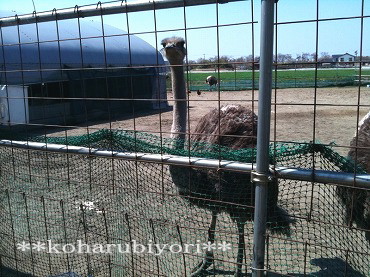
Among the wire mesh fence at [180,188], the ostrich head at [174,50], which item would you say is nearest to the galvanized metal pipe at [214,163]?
the wire mesh fence at [180,188]

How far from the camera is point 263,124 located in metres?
1.62

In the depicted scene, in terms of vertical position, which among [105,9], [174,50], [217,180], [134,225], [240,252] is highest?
[105,9]

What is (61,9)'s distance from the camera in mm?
2250

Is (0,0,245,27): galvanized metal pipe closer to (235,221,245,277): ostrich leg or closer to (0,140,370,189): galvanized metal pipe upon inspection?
(0,140,370,189): galvanized metal pipe

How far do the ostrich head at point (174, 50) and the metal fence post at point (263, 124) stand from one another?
7.86 feet

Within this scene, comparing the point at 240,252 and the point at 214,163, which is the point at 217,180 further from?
the point at 214,163

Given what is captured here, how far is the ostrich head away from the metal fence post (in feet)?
7.86

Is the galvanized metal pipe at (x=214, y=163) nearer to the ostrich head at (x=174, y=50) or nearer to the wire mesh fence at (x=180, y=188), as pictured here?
the wire mesh fence at (x=180, y=188)

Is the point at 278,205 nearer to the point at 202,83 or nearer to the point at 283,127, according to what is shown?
the point at 283,127

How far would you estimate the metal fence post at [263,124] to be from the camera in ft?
5.13

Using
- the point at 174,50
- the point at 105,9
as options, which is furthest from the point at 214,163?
the point at 174,50

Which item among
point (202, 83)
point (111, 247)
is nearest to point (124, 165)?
point (111, 247)

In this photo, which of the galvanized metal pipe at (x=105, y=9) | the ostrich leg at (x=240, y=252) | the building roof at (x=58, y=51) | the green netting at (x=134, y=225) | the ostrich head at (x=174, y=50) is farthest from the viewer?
the building roof at (x=58, y=51)

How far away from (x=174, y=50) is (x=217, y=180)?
4.47 ft
